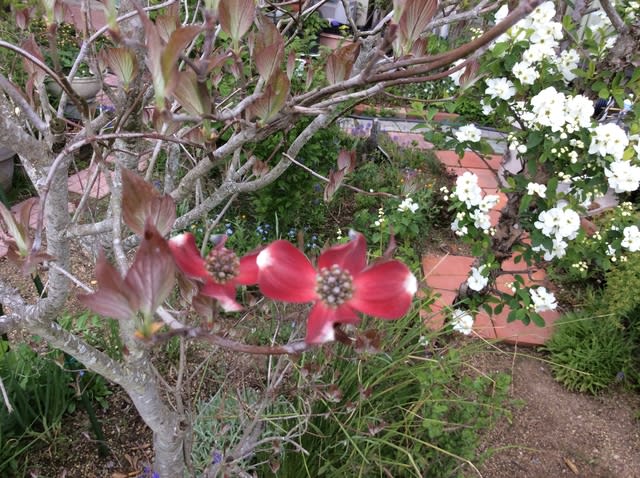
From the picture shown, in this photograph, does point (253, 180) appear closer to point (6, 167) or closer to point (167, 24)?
point (167, 24)

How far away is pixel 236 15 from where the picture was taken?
54cm

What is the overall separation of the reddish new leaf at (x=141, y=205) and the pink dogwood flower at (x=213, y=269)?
0.03m

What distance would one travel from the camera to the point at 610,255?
2.02 metres

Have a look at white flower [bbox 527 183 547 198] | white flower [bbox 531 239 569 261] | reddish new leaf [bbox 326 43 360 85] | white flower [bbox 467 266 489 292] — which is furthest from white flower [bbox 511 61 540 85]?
reddish new leaf [bbox 326 43 360 85]

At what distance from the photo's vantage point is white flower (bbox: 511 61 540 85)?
1760 mm

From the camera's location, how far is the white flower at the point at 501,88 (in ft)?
5.99

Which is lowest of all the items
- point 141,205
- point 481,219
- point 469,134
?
point 481,219

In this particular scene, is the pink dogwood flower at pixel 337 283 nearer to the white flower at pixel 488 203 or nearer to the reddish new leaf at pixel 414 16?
the reddish new leaf at pixel 414 16

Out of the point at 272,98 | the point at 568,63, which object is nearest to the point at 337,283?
the point at 272,98

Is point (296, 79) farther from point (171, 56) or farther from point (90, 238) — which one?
point (171, 56)

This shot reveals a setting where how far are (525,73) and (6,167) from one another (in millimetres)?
3053

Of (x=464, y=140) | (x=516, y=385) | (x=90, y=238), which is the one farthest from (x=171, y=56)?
(x=516, y=385)

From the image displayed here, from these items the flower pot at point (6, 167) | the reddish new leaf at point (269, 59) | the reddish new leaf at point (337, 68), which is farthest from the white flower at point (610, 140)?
the flower pot at point (6, 167)

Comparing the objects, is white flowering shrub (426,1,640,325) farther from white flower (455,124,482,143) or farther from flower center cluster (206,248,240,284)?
flower center cluster (206,248,240,284)
